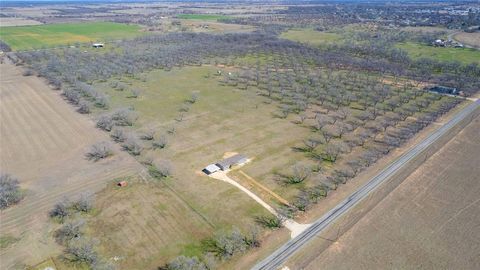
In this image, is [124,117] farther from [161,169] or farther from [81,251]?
[81,251]

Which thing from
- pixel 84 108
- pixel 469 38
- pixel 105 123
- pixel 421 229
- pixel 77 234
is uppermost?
pixel 469 38

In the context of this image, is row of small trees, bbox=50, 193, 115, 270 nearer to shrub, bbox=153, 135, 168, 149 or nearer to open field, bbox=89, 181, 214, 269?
open field, bbox=89, 181, 214, 269

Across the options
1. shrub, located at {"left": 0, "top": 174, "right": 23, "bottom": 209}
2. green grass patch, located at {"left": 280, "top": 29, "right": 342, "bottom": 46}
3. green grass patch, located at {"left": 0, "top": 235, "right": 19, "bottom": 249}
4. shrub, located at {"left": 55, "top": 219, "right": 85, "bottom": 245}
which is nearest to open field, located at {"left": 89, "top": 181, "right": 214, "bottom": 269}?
shrub, located at {"left": 55, "top": 219, "right": 85, "bottom": 245}

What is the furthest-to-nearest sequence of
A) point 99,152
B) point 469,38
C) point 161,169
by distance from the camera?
point 469,38, point 99,152, point 161,169

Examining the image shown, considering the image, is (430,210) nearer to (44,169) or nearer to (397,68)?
(44,169)

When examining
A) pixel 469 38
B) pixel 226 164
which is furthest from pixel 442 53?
pixel 226 164

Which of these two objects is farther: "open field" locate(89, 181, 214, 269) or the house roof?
the house roof

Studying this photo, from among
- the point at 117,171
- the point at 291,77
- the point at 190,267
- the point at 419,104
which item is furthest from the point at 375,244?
the point at 291,77
